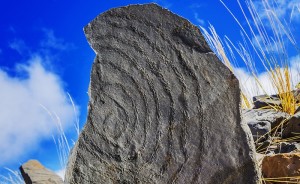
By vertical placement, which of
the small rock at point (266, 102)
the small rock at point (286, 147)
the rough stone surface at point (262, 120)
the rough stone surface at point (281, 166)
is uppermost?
the small rock at point (266, 102)

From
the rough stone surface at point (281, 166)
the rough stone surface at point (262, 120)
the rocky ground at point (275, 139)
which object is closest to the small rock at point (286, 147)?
the rocky ground at point (275, 139)

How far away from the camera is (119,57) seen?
155 cm

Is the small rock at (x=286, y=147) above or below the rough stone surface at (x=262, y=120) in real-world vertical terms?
below

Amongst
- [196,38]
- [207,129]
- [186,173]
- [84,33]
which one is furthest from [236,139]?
[84,33]

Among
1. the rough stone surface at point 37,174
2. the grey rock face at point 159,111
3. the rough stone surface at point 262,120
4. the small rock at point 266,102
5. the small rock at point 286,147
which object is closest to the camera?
the grey rock face at point 159,111

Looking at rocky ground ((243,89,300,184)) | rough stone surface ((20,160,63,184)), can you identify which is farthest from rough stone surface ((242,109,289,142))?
rough stone surface ((20,160,63,184))

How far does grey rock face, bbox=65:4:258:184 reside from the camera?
149 centimetres

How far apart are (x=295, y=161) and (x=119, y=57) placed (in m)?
0.82

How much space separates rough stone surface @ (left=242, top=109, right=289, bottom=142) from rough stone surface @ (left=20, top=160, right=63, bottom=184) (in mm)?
1262

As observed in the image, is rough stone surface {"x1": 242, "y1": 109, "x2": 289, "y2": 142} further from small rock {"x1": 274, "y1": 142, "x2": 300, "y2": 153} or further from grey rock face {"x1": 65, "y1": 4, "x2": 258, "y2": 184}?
grey rock face {"x1": 65, "y1": 4, "x2": 258, "y2": 184}

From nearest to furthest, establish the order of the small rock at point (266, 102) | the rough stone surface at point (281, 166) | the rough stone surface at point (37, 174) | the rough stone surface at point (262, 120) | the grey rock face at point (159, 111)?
the grey rock face at point (159, 111)
the rough stone surface at point (281, 166)
the rough stone surface at point (262, 120)
the rough stone surface at point (37, 174)
the small rock at point (266, 102)

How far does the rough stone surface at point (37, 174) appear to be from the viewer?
2704mm

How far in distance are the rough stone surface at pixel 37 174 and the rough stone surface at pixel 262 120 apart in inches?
49.7

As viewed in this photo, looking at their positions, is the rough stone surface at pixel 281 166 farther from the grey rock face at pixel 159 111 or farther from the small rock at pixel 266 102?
the small rock at pixel 266 102
